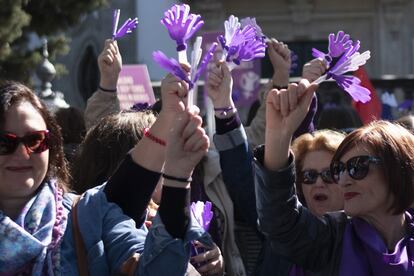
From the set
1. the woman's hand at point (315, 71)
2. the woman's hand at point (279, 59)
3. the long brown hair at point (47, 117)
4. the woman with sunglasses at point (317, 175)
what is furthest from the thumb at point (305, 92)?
the woman's hand at point (279, 59)

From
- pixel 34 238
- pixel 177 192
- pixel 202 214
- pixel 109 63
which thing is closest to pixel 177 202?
pixel 177 192

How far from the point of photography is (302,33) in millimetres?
17688

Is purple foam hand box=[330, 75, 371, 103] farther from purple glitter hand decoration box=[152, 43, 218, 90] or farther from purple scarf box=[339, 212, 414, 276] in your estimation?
purple glitter hand decoration box=[152, 43, 218, 90]

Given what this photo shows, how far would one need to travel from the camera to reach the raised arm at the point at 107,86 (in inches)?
154

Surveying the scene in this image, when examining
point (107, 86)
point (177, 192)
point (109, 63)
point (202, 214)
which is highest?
point (109, 63)

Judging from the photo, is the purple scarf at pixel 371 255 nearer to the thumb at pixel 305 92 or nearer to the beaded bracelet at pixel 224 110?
the thumb at pixel 305 92

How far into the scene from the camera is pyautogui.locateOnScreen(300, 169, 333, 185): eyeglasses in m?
3.26

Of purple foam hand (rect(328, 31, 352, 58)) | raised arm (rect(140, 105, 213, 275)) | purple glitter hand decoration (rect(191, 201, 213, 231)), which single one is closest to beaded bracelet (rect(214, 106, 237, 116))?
purple glitter hand decoration (rect(191, 201, 213, 231))

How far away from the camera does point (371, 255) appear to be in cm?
252

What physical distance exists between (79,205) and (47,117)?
0.89 feet

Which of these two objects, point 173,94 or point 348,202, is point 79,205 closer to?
point 173,94

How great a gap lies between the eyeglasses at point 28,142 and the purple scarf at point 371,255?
2.85 ft

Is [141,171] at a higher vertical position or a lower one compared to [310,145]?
higher

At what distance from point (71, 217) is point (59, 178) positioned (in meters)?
0.19
